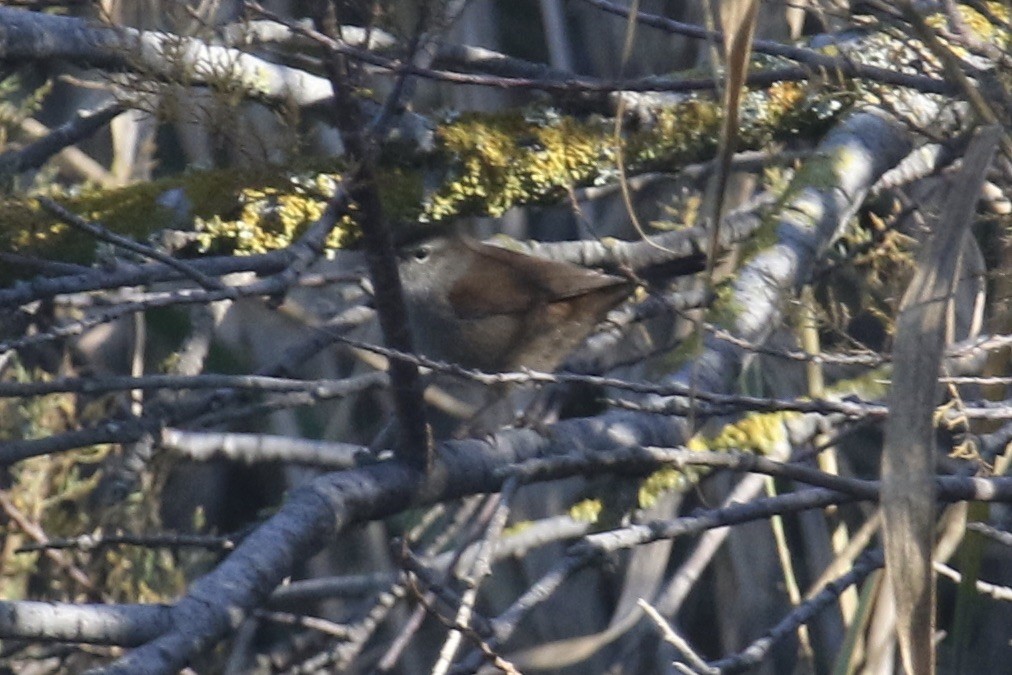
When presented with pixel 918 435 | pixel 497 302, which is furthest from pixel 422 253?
pixel 918 435

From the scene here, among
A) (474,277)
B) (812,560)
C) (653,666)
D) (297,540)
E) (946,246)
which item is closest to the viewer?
(946,246)

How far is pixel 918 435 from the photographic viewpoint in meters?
1.21

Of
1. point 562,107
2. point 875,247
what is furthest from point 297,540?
point 875,247

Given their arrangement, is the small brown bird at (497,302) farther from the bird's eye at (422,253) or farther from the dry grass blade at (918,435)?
the dry grass blade at (918,435)

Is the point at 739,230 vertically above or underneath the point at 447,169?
underneath

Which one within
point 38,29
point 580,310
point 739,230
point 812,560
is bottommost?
point 812,560

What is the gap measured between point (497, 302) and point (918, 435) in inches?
82.2

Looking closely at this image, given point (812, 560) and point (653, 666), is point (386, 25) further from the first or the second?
point (653, 666)

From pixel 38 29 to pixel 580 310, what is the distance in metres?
1.38

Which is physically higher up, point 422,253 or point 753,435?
point 422,253

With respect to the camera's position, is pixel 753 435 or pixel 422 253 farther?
pixel 422 253

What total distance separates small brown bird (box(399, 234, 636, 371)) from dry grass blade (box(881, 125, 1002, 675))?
5.06ft

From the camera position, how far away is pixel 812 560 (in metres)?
3.62

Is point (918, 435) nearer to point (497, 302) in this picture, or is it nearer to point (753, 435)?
point (753, 435)
